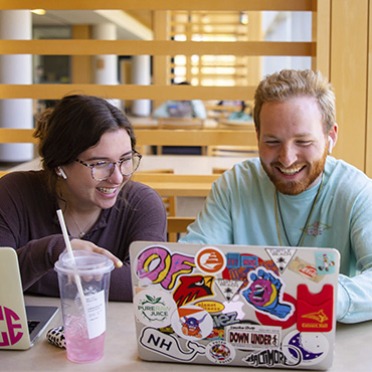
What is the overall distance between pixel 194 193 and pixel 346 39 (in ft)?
3.00

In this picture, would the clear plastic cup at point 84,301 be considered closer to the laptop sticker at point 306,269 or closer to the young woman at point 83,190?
the laptop sticker at point 306,269

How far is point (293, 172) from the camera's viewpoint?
1.66 metres

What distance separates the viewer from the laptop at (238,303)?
3.53 ft

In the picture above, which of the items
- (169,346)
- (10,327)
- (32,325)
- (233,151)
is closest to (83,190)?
(32,325)

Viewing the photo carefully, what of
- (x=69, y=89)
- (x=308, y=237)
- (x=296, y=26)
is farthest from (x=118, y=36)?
(x=308, y=237)

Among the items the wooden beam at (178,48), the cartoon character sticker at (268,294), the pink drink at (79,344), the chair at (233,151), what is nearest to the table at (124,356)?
the pink drink at (79,344)

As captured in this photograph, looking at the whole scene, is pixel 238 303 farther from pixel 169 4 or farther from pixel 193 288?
pixel 169 4

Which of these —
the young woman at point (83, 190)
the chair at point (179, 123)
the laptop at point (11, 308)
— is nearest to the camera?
the laptop at point (11, 308)

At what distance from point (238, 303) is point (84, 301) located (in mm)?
277

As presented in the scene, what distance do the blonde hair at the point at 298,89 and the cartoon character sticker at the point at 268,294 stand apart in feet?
2.26

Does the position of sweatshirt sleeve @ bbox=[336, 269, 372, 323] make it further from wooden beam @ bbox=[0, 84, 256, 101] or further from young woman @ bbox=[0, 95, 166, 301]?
wooden beam @ bbox=[0, 84, 256, 101]

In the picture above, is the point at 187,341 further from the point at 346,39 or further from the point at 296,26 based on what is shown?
the point at 296,26

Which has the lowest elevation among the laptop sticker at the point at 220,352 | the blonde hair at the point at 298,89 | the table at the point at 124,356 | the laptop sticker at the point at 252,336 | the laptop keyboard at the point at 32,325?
the table at the point at 124,356

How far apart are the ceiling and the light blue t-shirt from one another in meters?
9.75
